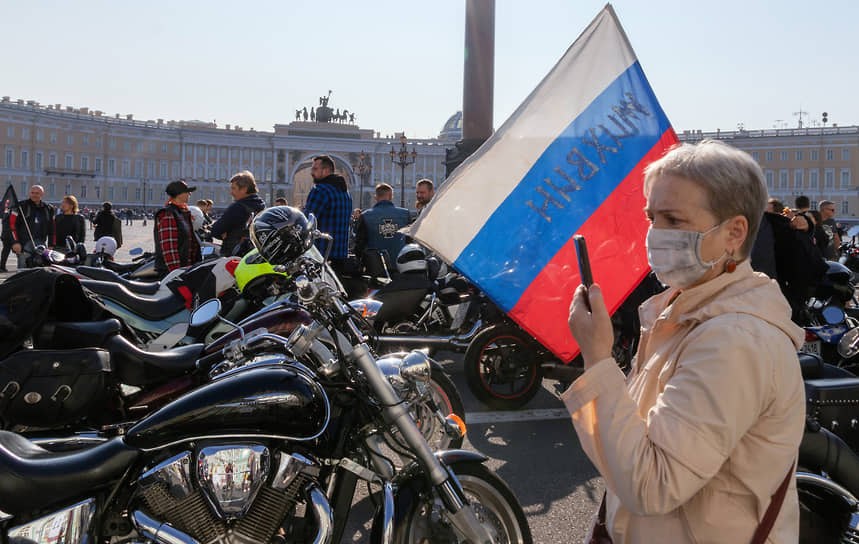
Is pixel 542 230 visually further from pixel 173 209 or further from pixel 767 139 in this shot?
pixel 767 139

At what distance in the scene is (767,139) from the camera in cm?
7356

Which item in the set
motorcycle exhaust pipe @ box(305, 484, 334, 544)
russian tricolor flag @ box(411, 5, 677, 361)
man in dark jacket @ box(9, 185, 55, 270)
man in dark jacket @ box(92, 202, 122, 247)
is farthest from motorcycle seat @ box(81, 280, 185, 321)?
man in dark jacket @ box(92, 202, 122, 247)

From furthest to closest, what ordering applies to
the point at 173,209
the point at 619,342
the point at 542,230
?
1. the point at 173,209
2. the point at 619,342
3. the point at 542,230

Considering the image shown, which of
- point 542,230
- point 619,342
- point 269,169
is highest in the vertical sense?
point 269,169

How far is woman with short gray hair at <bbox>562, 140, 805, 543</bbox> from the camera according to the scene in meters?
0.94

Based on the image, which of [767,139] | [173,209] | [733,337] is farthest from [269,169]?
[733,337]

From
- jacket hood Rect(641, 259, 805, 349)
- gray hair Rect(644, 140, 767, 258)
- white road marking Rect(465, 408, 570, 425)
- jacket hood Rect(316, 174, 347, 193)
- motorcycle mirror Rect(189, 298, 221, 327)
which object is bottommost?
white road marking Rect(465, 408, 570, 425)

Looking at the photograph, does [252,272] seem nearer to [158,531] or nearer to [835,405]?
[158,531]

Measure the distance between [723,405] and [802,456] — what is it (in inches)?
51.5

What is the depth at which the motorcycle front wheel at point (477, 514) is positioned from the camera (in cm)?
185

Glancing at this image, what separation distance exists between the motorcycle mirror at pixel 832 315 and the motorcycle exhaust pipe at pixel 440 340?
275 cm

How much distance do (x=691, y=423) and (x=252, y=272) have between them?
327 cm

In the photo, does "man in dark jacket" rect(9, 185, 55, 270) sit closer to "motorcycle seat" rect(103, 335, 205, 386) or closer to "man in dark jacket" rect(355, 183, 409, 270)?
"man in dark jacket" rect(355, 183, 409, 270)

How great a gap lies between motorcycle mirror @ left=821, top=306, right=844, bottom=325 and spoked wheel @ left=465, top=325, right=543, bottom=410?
94.3 inches
